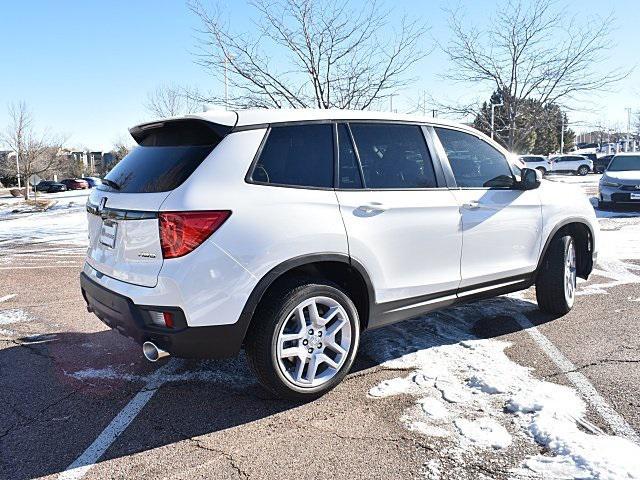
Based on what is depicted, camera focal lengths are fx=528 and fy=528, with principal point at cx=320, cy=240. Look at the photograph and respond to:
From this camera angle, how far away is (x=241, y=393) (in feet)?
11.3

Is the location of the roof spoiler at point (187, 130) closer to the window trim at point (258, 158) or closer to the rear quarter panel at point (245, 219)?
the rear quarter panel at point (245, 219)

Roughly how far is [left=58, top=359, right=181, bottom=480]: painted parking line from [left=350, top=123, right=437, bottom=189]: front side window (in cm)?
196

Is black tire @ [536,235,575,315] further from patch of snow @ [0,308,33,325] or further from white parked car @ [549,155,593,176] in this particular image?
white parked car @ [549,155,593,176]

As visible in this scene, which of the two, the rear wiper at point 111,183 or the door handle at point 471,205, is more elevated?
the rear wiper at point 111,183

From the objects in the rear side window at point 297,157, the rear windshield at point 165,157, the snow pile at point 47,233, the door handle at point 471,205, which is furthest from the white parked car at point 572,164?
the rear windshield at point 165,157

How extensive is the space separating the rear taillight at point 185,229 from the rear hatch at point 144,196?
0.07 meters

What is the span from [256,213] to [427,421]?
1510mm

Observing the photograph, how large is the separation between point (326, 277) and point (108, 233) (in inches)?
54.2

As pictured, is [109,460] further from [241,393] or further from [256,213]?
[256,213]

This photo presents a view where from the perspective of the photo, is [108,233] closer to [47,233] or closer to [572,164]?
[47,233]

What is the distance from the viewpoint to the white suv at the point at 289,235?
285 centimetres

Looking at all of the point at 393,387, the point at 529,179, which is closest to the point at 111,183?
the point at 393,387

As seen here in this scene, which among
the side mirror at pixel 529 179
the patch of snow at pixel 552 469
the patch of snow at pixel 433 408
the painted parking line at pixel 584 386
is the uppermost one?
the side mirror at pixel 529 179

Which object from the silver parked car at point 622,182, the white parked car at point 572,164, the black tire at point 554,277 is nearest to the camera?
the black tire at point 554,277
